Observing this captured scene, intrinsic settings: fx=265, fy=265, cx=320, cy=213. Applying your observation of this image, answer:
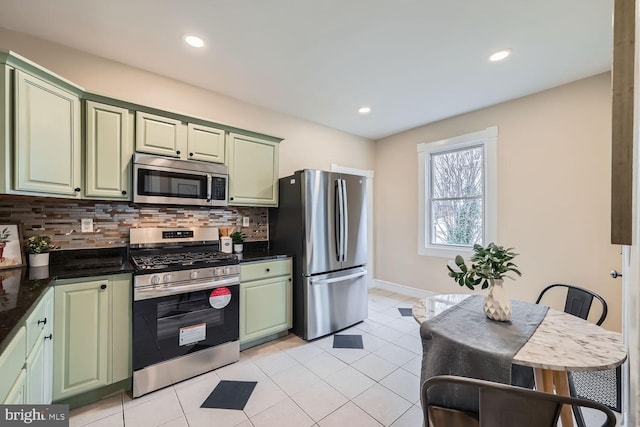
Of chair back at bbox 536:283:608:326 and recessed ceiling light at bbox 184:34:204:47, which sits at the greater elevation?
recessed ceiling light at bbox 184:34:204:47

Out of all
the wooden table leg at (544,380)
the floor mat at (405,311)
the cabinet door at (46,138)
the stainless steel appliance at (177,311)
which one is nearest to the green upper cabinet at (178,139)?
the cabinet door at (46,138)

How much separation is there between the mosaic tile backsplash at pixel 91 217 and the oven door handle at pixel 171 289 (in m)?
0.73

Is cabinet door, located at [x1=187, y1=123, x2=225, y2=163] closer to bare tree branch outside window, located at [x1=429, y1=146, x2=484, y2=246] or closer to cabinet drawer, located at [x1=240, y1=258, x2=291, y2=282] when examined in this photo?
cabinet drawer, located at [x1=240, y1=258, x2=291, y2=282]

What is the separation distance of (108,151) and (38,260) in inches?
35.0

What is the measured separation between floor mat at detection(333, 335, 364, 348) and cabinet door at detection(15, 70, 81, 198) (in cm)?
251

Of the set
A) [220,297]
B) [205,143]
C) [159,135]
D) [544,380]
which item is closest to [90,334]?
[220,297]

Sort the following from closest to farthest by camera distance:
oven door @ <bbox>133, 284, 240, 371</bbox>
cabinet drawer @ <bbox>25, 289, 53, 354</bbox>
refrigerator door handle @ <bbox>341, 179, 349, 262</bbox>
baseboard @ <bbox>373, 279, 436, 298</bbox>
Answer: cabinet drawer @ <bbox>25, 289, 53, 354</bbox> < oven door @ <bbox>133, 284, 240, 371</bbox> < refrigerator door handle @ <bbox>341, 179, 349, 262</bbox> < baseboard @ <bbox>373, 279, 436, 298</bbox>

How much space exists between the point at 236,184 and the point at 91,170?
1115 mm

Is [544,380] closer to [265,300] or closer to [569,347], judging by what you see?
[569,347]

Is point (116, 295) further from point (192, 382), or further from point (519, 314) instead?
point (519, 314)

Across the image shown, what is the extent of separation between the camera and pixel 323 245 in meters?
2.77

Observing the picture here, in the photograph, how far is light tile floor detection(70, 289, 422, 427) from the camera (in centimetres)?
164

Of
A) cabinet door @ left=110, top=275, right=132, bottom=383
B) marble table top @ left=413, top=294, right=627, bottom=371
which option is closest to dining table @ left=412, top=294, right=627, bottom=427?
marble table top @ left=413, top=294, right=627, bottom=371

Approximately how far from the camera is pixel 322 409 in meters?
1.74
